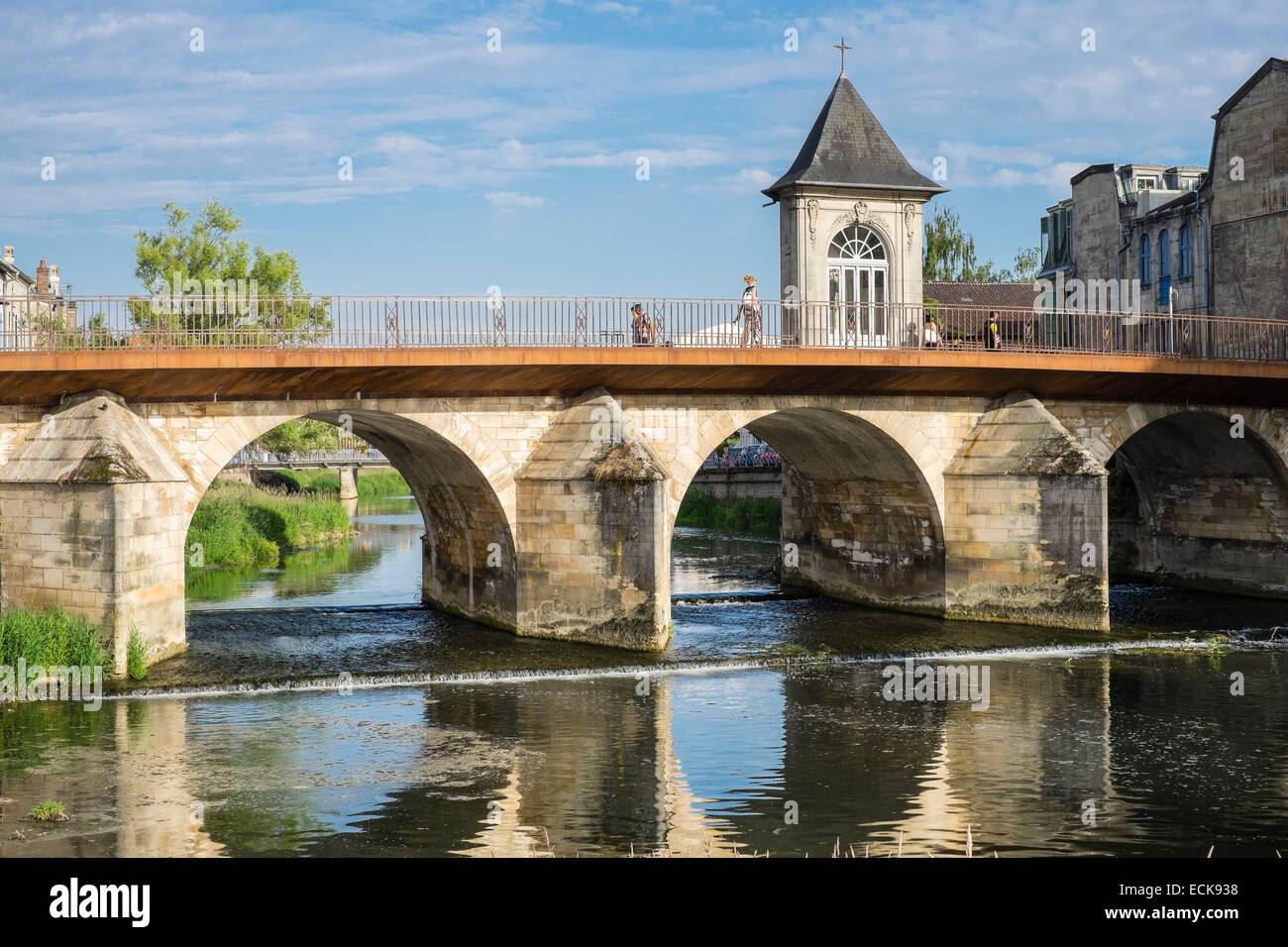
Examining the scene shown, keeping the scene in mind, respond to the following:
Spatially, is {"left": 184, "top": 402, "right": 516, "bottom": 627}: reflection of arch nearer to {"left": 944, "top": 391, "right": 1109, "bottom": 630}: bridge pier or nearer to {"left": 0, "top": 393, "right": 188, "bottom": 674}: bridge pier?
{"left": 0, "top": 393, "right": 188, "bottom": 674}: bridge pier

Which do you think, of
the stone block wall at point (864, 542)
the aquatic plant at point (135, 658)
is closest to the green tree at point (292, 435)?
the stone block wall at point (864, 542)

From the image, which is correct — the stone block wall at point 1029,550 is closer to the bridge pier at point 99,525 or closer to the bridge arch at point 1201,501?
the bridge arch at point 1201,501

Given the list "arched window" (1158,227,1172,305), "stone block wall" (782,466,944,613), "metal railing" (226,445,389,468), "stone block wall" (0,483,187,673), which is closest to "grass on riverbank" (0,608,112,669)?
"stone block wall" (0,483,187,673)

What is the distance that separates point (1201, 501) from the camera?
3105 cm

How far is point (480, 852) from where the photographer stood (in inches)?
463

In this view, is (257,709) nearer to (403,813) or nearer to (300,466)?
(403,813)

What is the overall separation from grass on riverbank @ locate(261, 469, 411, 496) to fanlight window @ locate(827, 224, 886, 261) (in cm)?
2191

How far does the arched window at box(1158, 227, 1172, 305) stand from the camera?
37.4 m

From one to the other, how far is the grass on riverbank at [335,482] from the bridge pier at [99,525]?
85.9 feet

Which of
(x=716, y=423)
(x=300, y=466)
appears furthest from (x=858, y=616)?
(x=300, y=466)

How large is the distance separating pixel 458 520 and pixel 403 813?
474 inches

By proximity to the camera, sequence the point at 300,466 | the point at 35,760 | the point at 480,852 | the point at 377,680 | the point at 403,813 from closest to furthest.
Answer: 1. the point at 480,852
2. the point at 403,813
3. the point at 35,760
4. the point at 377,680
5. the point at 300,466

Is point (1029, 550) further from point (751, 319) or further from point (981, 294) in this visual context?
point (981, 294)

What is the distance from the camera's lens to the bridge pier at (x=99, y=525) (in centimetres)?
1889
